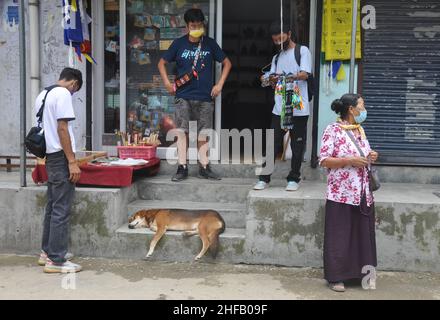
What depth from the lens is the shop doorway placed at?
320 inches

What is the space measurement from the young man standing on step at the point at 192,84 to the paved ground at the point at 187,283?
4.57ft

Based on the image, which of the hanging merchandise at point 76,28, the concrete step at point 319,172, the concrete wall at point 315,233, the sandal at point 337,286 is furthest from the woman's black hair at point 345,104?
the hanging merchandise at point 76,28

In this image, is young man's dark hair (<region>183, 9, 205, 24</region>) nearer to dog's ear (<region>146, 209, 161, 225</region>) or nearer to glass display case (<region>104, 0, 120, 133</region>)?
glass display case (<region>104, 0, 120, 133</region>)

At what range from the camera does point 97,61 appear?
6.78m

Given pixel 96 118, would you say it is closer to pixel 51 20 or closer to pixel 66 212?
pixel 51 20

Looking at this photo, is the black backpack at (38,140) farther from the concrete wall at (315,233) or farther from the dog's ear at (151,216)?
the concrete wall at (315,233)

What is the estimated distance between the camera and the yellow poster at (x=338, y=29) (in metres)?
6.12

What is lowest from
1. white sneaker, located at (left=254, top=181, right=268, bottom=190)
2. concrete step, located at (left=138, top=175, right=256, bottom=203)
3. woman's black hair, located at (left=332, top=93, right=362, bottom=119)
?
concrete step, located at (left=138, top=175, right=256, bottom=203)

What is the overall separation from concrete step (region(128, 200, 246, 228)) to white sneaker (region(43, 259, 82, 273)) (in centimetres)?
92

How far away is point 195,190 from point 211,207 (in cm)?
34

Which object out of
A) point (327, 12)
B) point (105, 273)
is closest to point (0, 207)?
point (105, 273)

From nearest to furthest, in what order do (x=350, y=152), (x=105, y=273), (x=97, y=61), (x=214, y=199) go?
(x=350, y=152)
(x=105, y=273)
(x=214, y=199)
(x=97, y=61)

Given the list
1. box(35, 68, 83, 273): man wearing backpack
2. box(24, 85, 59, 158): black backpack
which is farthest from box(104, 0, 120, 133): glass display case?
box(24, 85, 59, 158): black backpack

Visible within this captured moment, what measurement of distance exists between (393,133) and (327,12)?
1.63 meters
